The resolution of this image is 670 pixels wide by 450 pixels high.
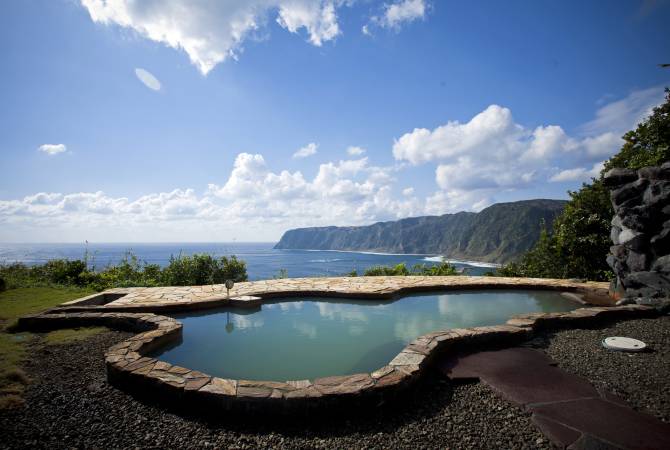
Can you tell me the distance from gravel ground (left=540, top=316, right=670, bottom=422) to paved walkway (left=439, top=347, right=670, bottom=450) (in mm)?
189

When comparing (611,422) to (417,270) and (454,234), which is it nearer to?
(417,270)

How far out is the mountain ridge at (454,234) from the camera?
228 ft

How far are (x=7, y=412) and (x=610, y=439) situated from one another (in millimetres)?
5240

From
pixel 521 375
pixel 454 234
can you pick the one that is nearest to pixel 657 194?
pixel 521 375

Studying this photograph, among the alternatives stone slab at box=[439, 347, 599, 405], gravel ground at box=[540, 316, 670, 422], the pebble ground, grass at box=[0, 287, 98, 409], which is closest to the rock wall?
gravel ground at box=[540, 316, 670, 422]

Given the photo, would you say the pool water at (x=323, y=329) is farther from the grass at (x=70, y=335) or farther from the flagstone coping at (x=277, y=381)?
the grass at (x=70, y=335)

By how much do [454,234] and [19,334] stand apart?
398 ft

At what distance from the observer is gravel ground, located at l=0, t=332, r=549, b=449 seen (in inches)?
98.1

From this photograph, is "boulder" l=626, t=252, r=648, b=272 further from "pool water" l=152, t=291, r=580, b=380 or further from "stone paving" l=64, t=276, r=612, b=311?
"pool water" l=152, t=291, r=580, b=380

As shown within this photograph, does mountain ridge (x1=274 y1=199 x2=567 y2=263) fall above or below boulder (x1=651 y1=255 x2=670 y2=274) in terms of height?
above

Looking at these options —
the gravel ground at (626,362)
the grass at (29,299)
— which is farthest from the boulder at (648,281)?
the grass at (29,299)

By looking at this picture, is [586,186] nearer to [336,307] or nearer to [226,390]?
[336,307]

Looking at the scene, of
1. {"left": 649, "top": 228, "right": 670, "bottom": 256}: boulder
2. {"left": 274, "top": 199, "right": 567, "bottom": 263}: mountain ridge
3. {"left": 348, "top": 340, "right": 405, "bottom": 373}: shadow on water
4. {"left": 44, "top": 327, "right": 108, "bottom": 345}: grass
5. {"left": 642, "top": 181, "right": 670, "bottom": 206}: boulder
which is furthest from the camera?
{"left": 274, "top": 199, "right": 567, "bottom": 263}: mountain ridge

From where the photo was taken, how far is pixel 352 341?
201 inches
